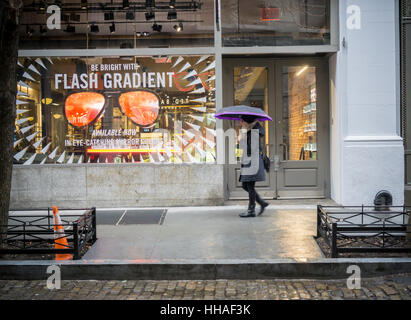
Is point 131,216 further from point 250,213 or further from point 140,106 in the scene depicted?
point 140,106

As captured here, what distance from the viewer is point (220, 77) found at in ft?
30.1

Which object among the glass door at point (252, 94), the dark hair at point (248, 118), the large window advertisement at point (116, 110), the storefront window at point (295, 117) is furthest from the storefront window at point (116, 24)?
the dark hair at point (248, 118)

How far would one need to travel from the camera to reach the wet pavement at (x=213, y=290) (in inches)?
179

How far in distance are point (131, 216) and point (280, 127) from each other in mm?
4106

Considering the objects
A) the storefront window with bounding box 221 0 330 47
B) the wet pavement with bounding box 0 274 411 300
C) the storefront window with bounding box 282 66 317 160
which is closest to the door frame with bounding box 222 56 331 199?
the storefront window with bounding box 282 66 317 160

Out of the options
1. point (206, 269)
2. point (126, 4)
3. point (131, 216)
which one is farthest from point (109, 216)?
point (126, 4)

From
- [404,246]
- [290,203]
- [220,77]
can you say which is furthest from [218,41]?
[404,246]

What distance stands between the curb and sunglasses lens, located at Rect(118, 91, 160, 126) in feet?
15.5

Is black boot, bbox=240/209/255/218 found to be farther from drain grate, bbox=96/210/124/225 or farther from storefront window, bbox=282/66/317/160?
drain grate, bbox=96/210/124/225

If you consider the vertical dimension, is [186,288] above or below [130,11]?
below

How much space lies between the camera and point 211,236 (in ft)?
21.7

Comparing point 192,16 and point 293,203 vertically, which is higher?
point 192,16

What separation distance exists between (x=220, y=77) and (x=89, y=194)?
13.0 feet
